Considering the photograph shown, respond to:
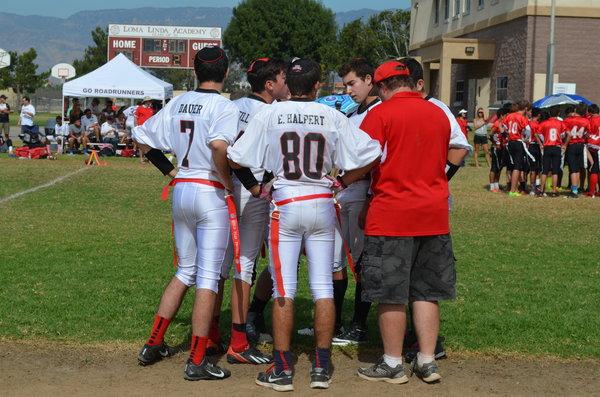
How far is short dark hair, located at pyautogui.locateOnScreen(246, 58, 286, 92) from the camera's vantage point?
20.9ft

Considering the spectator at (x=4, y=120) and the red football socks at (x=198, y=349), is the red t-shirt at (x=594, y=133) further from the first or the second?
the spectator at (x=4, y=120)

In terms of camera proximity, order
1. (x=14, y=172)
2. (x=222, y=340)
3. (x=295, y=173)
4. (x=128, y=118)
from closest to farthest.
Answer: (x=295, y=173) → (x=222, y=340) → (x=14, y=172) → (x=128, y=118)

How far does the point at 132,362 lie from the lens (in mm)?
6156

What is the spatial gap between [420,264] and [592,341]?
74.2 inches

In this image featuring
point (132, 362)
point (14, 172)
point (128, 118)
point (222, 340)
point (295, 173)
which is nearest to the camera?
point (295, 173)

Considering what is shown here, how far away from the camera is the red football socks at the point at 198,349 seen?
5.80 meters

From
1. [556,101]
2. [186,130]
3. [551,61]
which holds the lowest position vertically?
[186,130]

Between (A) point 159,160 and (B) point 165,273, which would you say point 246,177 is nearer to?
(A) point 159,160

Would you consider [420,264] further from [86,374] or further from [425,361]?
[86,374]

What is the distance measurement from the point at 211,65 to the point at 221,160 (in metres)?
0.69

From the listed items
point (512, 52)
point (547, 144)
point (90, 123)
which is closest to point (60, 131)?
point (90, 123)

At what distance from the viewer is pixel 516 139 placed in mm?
19266

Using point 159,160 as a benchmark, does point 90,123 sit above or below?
above

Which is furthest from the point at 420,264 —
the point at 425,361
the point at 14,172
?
the point at 14,172
